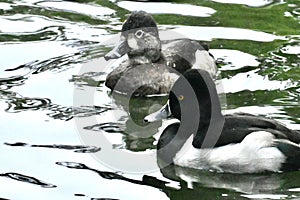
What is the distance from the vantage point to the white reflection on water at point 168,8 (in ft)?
48.2

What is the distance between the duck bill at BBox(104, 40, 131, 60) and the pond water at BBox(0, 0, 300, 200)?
41cm

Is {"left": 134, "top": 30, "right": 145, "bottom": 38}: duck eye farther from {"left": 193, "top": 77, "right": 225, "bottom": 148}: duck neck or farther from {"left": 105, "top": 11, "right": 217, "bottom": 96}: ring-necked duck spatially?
{"left": 193, "top": 77, "right": 225, "bottom": 148}: duck neck

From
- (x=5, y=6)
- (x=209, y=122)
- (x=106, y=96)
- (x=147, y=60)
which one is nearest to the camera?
(x=209, y=122)

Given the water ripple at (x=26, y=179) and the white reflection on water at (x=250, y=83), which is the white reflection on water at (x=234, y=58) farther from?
the water ripple at (x=26, y=179)

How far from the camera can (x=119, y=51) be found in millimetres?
12000

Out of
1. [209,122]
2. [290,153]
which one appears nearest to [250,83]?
[209,122]

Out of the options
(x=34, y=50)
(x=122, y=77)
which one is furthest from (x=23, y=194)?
(x=34, y=50)

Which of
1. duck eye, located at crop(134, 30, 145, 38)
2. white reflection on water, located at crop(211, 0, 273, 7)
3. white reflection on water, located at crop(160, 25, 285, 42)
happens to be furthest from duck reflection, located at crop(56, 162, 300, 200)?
white reflection on water, located at crop(211, 0, 273, 7)

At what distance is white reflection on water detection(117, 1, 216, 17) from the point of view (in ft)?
48.2

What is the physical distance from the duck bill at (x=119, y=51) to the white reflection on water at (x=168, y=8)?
2711 mm

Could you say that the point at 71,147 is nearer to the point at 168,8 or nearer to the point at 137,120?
the point at 137,120

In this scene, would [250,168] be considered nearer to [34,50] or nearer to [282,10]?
[34,50]

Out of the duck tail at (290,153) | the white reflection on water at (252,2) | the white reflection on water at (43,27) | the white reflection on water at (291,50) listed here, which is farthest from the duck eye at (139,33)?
the duck tail at (290,153)

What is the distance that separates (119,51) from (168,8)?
3.12 metres
